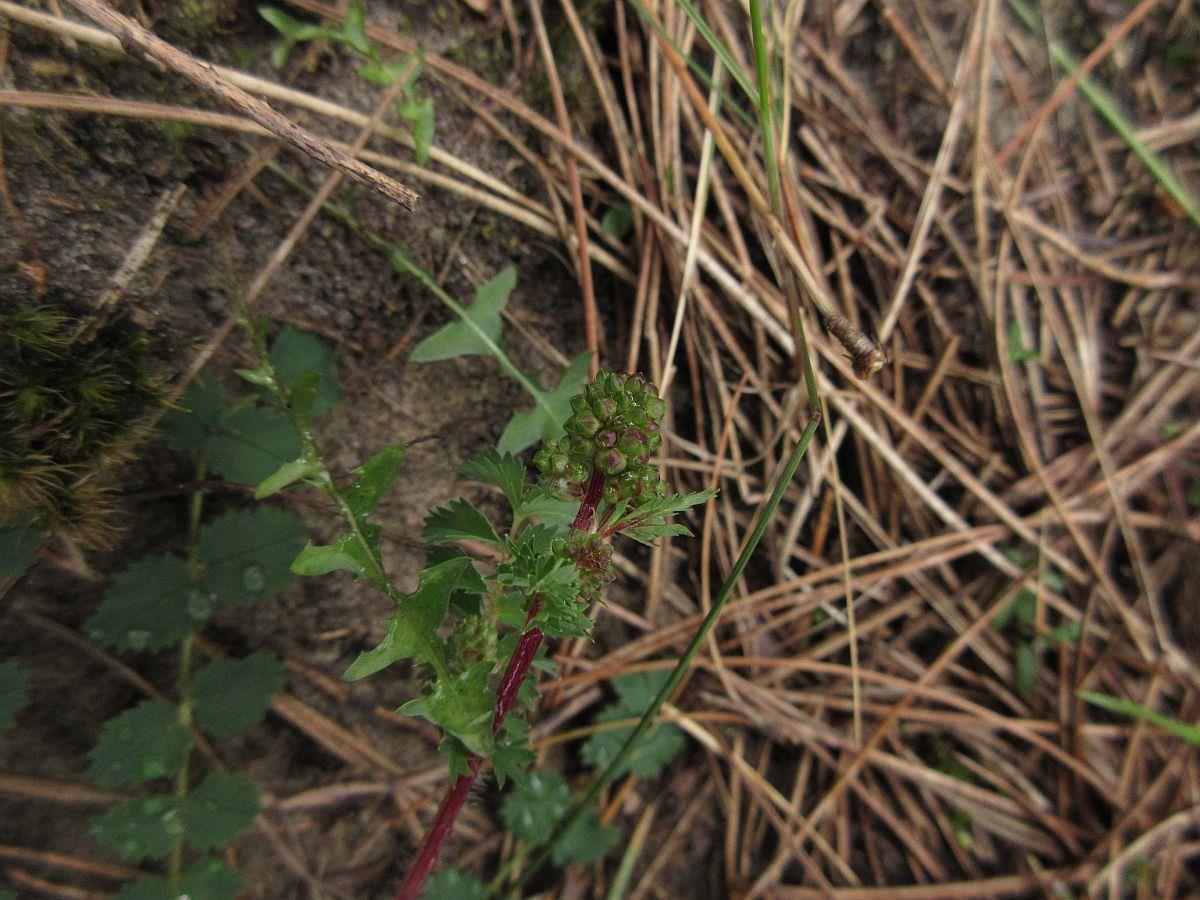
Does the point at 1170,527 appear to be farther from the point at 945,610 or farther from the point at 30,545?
the point at 30,545

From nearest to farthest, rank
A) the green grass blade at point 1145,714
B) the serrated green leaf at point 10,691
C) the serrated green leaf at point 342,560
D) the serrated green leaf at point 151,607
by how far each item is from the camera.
→ the serrated green leaf at point 342,560
the serrated green leaf at point 10,691
the serrated green leaf at point 151,607
the green grass blade at point 1145,714

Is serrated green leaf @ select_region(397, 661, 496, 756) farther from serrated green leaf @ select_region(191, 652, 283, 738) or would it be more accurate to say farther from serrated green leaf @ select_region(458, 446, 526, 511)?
serrated green leaf @ select_region(191, 652, 283, 738)

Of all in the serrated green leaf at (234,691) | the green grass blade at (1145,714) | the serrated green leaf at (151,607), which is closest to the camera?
the serrated green leaf at (151,607)

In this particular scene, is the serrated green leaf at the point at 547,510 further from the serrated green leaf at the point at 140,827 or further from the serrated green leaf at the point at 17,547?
the serrated green leaf at the point at 140,827

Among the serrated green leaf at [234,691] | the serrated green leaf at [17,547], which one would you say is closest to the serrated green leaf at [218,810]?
the serrated green leaf at [234,691]

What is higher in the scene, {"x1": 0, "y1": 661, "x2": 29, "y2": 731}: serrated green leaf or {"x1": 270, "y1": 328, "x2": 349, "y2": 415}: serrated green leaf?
{"x1": 270, "y1": 328, "x2": 349, "y2": 415}: serrated green leaf

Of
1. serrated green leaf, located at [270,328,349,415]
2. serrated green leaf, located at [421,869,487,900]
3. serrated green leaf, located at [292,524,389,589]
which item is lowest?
serrated green leaf, located at [421,869,487,900]

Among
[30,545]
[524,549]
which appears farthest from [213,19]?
[524,549]

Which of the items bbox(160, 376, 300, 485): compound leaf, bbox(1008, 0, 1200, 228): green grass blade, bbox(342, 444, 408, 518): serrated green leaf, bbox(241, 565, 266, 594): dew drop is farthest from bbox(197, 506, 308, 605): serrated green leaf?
bbox(1008, 0, 1200, 228): green grass blade
